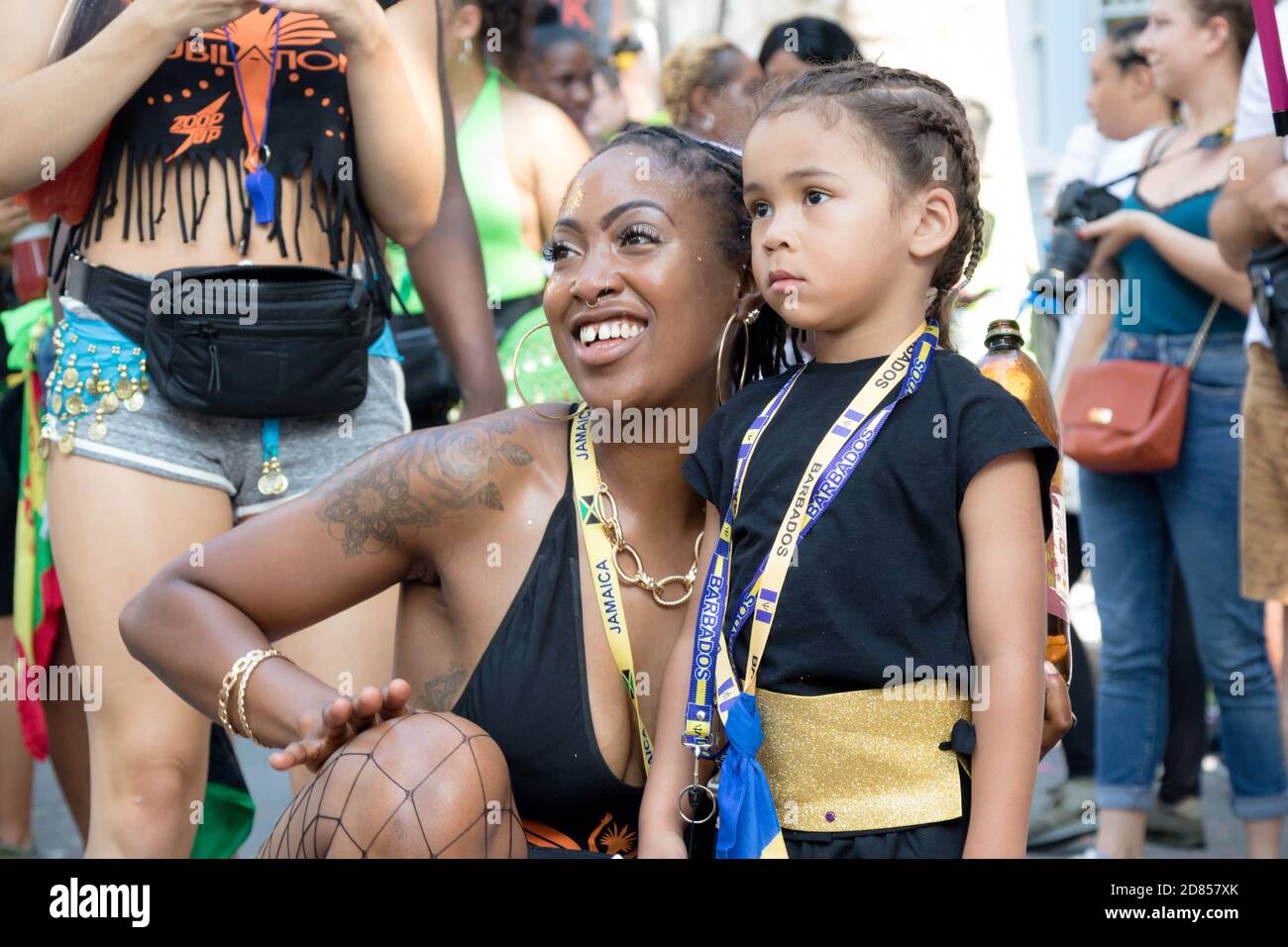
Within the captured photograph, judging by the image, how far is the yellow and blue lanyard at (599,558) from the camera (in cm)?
252

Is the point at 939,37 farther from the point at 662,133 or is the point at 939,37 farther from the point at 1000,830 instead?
the point at 1000,830

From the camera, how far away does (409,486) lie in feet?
8.42

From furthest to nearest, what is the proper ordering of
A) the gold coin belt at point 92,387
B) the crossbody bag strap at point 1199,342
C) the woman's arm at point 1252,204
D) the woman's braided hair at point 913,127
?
the crossbody bag strap at point 1199,342 < the woman's arm at point 1252,204 < the gold coin belt at point 92,387 < the woman's braided hair at point 913,127

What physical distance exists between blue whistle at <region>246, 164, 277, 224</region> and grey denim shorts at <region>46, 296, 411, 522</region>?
0.34 meters

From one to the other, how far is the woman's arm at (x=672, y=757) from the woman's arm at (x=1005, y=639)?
1.25ft

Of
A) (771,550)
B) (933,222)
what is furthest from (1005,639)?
(933,222)

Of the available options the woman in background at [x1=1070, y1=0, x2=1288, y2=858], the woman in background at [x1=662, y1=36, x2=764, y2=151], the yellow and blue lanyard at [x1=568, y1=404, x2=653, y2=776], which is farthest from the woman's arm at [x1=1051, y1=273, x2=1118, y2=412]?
the yellow and blue lanyard at [x1=568, y1=404, x2=653, y2=776]

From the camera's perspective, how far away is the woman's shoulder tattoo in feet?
8.39

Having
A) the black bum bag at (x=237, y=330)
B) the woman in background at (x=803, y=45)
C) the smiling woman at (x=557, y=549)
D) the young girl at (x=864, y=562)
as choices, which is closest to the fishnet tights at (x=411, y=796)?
the smiling woman at (x=557, y=549)

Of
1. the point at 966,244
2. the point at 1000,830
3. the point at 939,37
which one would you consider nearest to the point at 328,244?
the point at 966,244

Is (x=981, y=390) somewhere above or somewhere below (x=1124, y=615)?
above

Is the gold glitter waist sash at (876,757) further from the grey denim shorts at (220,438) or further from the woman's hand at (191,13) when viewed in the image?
the woman's hand at (191,13)

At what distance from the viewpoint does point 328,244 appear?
3.18 metres
